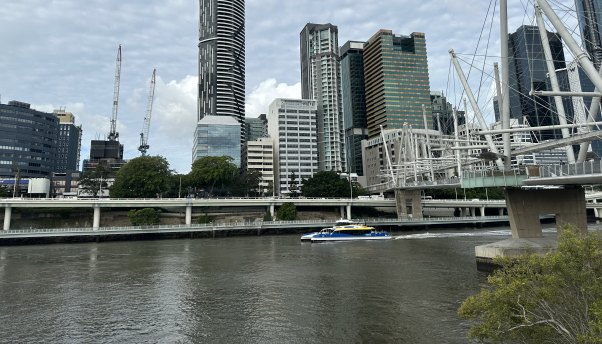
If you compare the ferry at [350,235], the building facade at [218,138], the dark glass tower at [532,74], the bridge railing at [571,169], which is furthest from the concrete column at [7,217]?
the bridge railing at [571,169]

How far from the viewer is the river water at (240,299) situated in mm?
21266

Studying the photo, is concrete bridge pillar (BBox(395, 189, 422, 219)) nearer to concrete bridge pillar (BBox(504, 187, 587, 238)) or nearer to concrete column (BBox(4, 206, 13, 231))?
concrete bridge pillar (BBox(504, 187, 587, 238))

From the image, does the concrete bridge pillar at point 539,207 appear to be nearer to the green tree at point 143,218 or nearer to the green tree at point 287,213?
the green tree at point 287,213

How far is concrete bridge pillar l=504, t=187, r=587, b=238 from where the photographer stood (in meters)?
40.5

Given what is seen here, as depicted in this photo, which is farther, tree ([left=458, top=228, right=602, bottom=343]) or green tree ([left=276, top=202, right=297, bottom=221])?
green tree ([left=276, top=202, right=297, bottom=221])

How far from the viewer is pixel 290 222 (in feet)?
314

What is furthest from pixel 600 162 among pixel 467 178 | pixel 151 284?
pixel 151 284

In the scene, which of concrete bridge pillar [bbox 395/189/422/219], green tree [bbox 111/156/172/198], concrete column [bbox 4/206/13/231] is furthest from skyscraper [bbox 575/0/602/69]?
green tree [bbox 111/156/172/198]

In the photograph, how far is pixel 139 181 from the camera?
121 meters

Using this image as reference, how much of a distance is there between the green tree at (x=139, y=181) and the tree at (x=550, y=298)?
4801 inches

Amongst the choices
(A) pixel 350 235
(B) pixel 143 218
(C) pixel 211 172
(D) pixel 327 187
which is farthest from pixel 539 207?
(C) pixel 211 172

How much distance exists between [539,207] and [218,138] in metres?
163

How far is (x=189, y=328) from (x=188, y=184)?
129m

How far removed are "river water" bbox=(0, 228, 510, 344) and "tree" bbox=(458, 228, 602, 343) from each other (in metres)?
9.31
